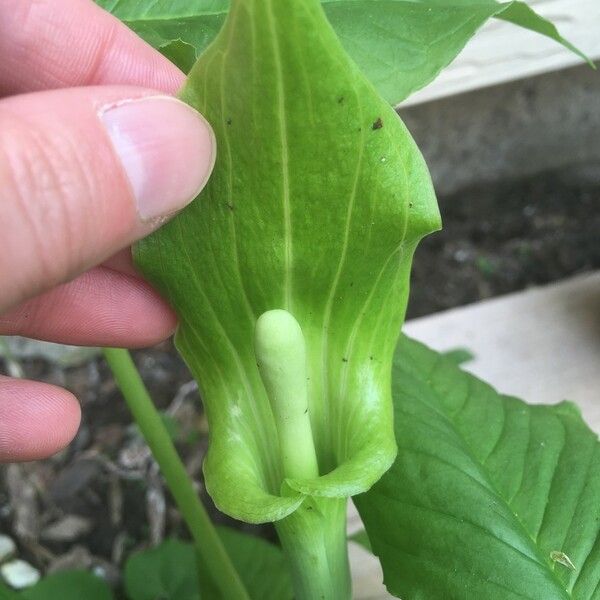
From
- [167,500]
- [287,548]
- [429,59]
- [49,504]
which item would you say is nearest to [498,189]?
[167,500]

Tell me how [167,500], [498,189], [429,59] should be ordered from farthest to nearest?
[498,189]
[167,500]
[429,59]

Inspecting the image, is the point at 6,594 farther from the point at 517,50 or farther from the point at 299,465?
the point at 517,50

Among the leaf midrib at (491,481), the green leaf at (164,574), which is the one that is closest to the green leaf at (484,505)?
the leaf midrib at (491,481)

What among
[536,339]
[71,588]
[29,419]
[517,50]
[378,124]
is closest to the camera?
[378,124]

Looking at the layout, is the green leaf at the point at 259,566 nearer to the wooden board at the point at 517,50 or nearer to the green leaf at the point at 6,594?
the green leaf at the point at 6,594

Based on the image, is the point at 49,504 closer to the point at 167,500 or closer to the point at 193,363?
the point at 167,500

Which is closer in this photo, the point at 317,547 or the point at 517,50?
the point at 317,547

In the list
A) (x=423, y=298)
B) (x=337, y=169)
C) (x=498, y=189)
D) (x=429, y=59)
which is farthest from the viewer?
(x=498, y=189)

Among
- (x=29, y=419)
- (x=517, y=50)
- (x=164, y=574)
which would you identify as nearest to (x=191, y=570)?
(x=164, y=574)
